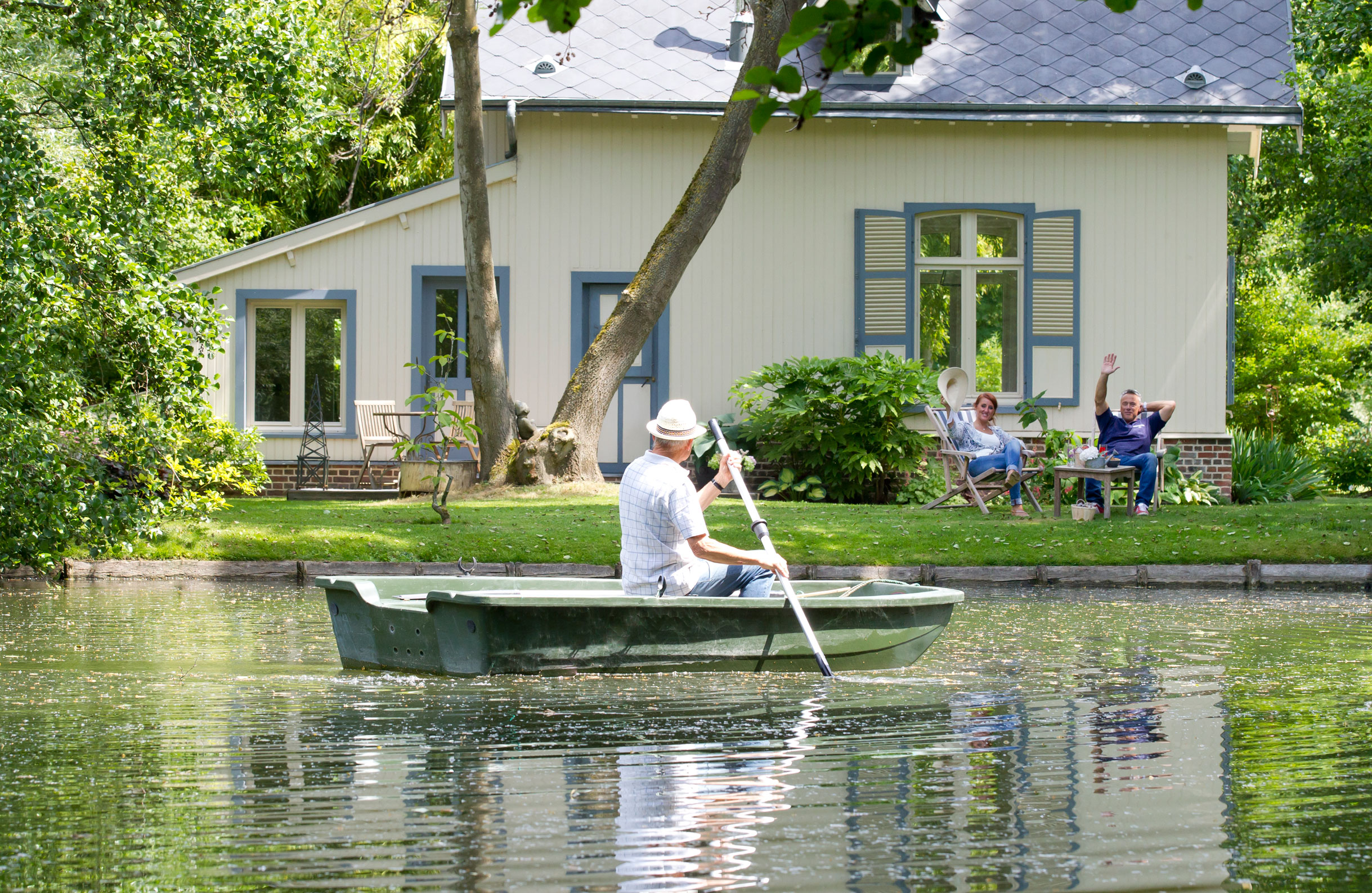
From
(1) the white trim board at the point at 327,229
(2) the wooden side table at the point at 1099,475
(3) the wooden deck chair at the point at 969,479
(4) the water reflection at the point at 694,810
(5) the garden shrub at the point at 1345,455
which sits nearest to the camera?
(4) the water reflection at the point at 694,810

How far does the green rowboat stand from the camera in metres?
7.09

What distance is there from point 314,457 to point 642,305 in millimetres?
4950

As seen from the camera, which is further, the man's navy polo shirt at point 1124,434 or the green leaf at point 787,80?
the man's navy polo shirt at point 1124,434

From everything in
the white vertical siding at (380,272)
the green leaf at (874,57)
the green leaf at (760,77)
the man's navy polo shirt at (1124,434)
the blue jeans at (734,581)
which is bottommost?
the blue jeans at (734,581)

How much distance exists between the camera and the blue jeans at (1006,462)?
14.5 m

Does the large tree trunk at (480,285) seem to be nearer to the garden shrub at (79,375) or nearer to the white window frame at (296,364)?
the white window frame at (296,364)

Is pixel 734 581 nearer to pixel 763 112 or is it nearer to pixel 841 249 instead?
pixel 763 112

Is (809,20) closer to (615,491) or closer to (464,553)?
(464,553)

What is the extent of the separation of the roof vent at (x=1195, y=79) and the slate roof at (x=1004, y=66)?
6 cm

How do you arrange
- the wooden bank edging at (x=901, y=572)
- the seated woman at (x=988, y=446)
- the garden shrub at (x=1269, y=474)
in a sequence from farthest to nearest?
1. the garden shrub at (x=1269, y=474)
2. the seated woman at (x=988, y=446)
3. the wooden bank edging at (x=901, y=572)

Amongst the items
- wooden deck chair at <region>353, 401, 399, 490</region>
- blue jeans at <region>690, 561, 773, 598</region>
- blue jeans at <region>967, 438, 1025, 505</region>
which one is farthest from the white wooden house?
blue jeans at <region>690, 561, 773, 598</region>

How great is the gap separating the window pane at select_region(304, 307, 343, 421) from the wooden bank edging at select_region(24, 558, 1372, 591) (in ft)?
Result: 22.4

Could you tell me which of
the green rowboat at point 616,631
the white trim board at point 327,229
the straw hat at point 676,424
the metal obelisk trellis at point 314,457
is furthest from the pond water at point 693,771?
the white trim board at point 327,229

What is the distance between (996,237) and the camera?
18422 mm
